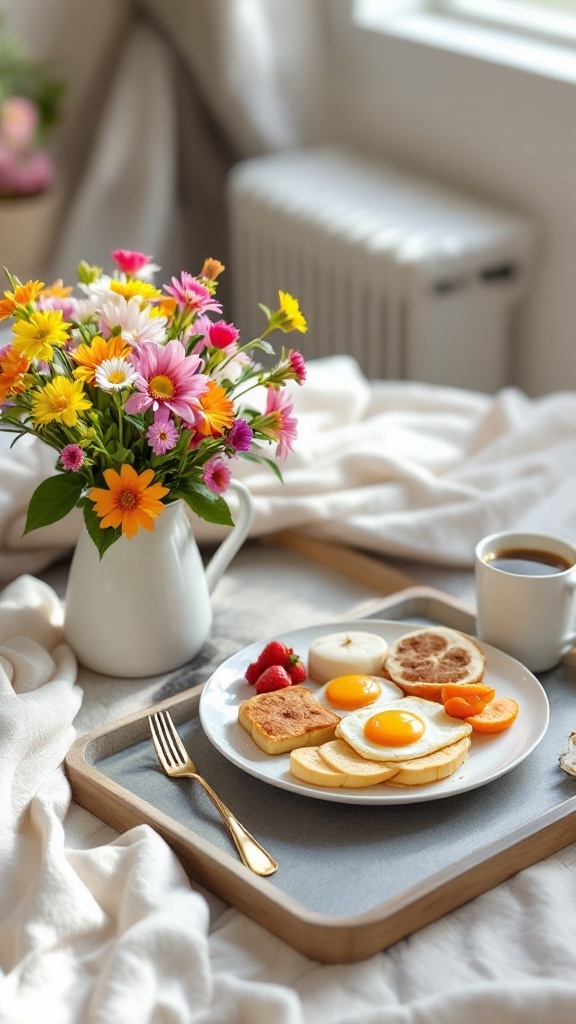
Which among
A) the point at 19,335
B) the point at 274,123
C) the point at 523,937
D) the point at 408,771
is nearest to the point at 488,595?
the point at 408,771

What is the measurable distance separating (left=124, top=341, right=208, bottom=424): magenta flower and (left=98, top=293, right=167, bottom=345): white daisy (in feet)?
0.11

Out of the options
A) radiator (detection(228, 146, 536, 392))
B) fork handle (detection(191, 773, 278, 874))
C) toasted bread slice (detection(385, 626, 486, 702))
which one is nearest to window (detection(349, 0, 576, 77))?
radiator (detection(228, 146, 536, 392))

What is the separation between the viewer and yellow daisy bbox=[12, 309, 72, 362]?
3.07ft

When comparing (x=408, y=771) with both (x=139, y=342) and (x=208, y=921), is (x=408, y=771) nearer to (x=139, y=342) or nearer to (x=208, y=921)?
(x=208, y=921)

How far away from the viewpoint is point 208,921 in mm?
833

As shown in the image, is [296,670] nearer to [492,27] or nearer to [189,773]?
[189,773]

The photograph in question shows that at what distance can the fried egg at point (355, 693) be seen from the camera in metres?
1.01

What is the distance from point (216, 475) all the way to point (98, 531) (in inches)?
4.2

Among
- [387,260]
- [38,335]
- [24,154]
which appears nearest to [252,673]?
[38,335]

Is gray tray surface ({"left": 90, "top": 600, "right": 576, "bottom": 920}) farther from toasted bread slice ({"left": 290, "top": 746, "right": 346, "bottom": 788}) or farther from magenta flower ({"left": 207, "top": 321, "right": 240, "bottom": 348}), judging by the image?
magenta flower ({"left": 207, "top": 321, "right": 240, "bottom": 348})

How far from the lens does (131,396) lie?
0.93 m

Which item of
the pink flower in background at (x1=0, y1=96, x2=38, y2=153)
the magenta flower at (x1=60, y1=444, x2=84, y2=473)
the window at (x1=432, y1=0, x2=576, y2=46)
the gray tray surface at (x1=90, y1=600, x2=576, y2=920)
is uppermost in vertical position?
the magenta flower at (x1=60, y1=444, x2=84, y2=473)

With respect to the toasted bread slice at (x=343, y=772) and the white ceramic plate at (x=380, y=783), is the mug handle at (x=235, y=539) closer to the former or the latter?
the white ceramic plate at (x=380, y=783)

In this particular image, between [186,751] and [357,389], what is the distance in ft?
2.24
